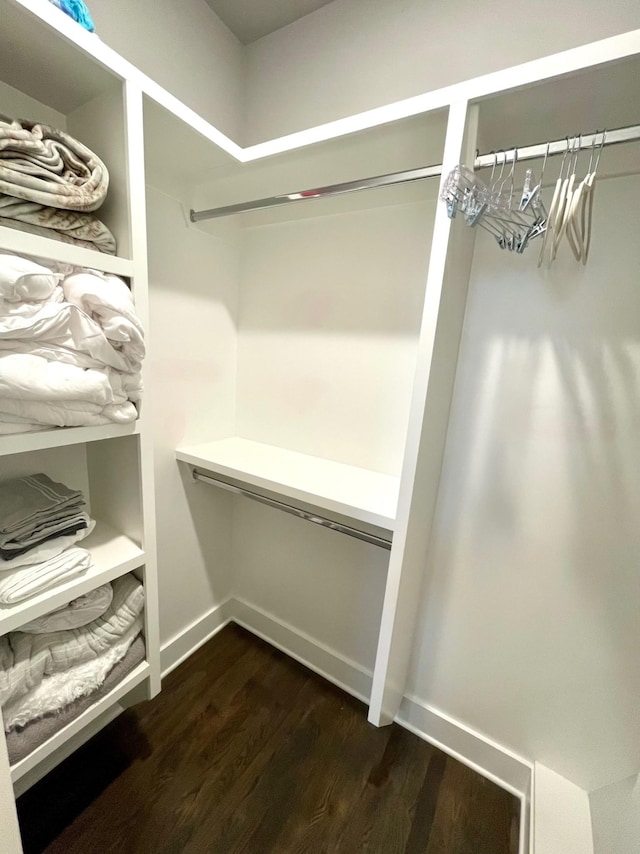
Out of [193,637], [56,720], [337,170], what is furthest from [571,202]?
[193,637]

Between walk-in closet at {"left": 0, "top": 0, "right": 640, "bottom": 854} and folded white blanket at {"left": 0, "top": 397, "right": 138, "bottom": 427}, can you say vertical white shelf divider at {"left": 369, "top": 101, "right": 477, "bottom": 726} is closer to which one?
walk-in closet at {"left": 0, "top": 0, "right": 640, "bottom": 854}

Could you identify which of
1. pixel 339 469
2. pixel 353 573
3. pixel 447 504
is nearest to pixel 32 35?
pixel 339 469

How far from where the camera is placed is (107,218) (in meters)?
0.90

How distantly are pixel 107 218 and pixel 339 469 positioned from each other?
1059mm

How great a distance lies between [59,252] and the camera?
734mm

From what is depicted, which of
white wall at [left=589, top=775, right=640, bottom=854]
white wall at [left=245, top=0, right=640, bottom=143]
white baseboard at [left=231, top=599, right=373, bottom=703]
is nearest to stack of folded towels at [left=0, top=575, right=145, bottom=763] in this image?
white baseboard at [left=231, top=599, right=373, bottom=703]

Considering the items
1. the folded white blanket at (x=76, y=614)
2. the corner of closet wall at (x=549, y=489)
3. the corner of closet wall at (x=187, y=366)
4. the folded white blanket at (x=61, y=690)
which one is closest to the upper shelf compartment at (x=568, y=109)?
the corner of closet wall at (x=549, y=489)

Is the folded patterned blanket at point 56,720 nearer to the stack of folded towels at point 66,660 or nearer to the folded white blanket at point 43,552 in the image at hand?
the stack of folded towels at point 66,660

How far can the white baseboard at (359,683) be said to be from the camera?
1.23 metres

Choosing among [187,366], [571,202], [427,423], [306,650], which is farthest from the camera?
[306,650]

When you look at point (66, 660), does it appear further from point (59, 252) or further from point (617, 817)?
point (617, 817)

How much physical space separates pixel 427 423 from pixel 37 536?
3.35ft

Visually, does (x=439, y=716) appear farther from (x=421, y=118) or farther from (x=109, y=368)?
(x=421, y=118)

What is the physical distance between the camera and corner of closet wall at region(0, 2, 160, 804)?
73cm
